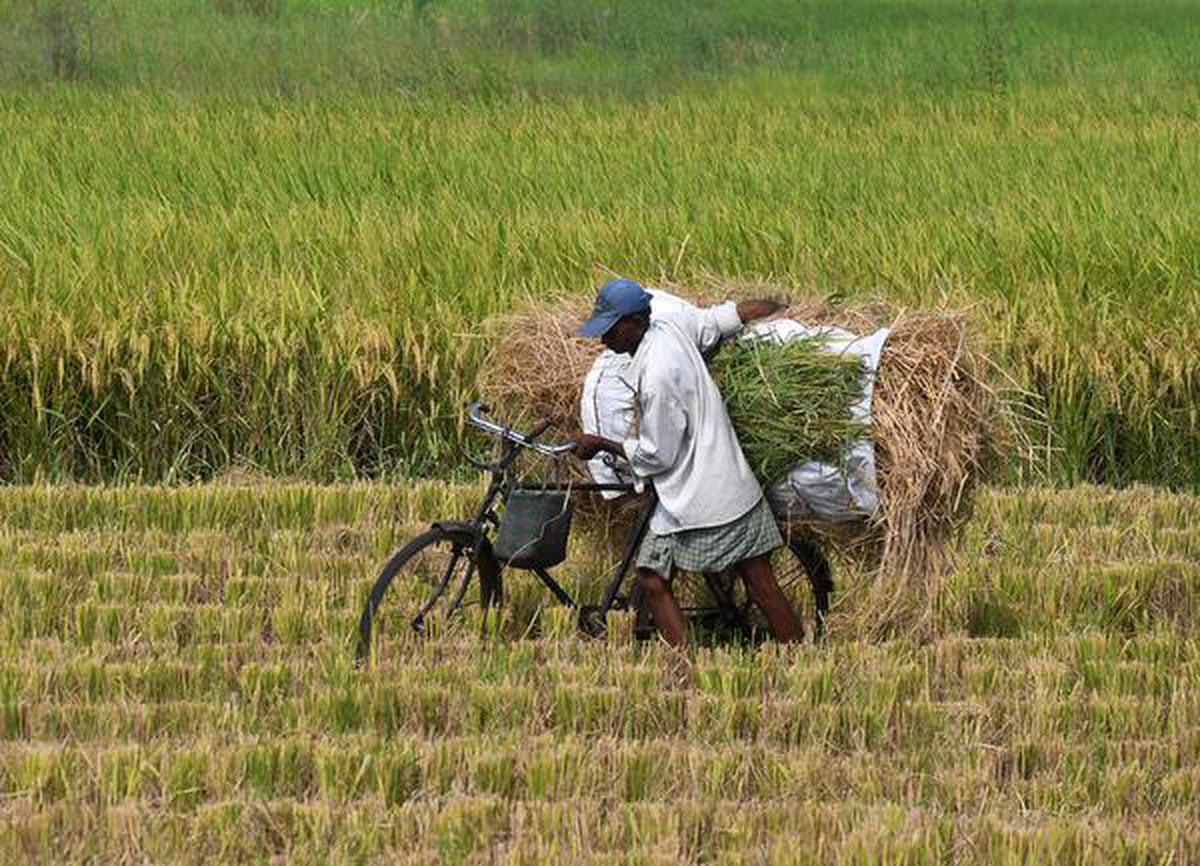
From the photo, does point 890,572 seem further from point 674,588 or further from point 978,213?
point 978,213

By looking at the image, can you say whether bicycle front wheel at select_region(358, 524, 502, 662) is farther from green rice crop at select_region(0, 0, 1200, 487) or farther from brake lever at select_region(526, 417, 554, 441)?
green rice crop at select_region(0, 0, 1200, 487)

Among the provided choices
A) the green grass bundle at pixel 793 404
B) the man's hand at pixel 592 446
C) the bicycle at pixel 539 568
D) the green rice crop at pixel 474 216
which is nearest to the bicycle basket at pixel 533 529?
the bicycle at pixel 539 568

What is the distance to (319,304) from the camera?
27.5 ft

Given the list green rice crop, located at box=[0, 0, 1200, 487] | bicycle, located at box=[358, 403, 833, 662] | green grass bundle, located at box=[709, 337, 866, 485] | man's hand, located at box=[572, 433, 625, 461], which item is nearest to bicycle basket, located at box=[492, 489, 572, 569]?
bicycle, located at box=[358, 403, 833, 662]

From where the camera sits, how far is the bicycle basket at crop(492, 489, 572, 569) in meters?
5.44

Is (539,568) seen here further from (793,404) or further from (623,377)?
(793,404)

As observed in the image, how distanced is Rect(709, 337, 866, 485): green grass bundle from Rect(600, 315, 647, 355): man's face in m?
0.35

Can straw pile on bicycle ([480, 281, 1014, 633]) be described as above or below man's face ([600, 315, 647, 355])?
below

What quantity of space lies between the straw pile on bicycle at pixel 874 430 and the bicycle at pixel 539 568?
0.18 metres

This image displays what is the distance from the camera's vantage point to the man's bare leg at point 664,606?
18.3 ft

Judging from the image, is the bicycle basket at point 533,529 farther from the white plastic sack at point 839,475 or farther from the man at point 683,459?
the white plastic sack at point 839,475

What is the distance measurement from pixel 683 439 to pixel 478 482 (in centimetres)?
250

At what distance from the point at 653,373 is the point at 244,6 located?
1590 centimetres

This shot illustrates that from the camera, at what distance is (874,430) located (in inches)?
219
